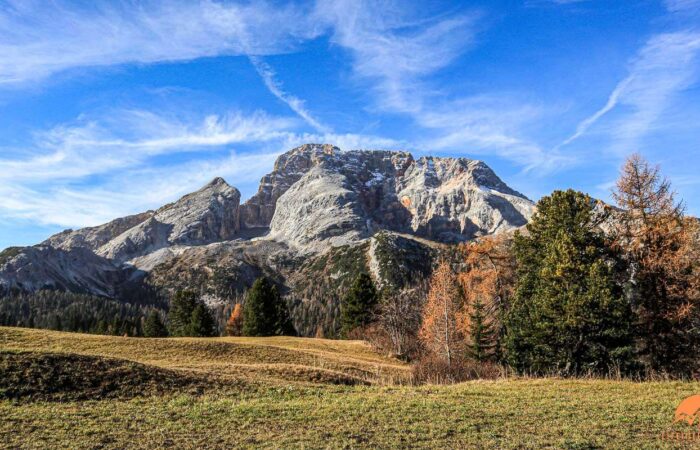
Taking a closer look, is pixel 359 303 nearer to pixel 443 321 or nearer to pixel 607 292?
pixel 443 321

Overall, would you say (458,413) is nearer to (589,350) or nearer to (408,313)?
(589,350)

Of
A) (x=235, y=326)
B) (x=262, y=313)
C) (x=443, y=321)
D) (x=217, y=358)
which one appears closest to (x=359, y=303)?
(x=262, y=313)

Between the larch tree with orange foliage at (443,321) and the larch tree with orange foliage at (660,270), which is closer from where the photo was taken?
the larch tree with orange foliage at (660,270)

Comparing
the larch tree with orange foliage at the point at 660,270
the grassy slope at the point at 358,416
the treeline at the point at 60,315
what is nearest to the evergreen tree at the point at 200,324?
the treeline at the point at 60,315

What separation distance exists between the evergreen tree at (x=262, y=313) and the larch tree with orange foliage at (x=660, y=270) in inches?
2241

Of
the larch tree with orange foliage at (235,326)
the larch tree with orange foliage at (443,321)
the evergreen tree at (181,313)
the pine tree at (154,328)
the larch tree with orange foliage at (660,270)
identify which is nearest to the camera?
the larch tree with orange foliage at (660,270)

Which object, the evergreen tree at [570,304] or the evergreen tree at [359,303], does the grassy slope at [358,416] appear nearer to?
the evergreen tree at [570,304]

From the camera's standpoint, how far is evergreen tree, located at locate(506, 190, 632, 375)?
96.8 feet

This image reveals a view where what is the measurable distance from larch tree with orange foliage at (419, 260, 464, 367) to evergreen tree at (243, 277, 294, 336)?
122ft

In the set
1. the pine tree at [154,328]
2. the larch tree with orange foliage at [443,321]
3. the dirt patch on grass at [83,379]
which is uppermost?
the larch tree with orange foliage at [443,321]

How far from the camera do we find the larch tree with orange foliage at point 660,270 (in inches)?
1112

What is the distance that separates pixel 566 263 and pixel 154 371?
2738 centimetres

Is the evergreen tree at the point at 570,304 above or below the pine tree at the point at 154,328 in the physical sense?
above

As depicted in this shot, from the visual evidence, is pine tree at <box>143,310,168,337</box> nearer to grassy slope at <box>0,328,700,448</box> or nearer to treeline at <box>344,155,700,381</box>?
grassy slope at <box>0,328,700,448</box>
